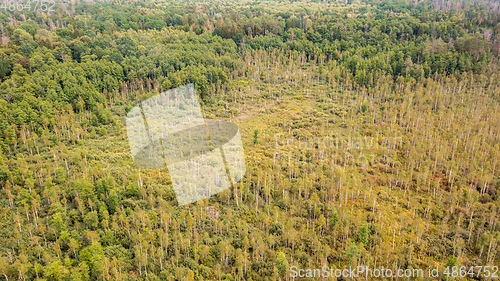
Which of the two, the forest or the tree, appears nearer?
the tree

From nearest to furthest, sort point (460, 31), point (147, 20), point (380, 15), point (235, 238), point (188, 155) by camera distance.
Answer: point (235, 238) → point (188, 155) → point (460, 31) → point (147, 20) → point (380, 15)

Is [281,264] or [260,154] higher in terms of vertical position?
[260,154]

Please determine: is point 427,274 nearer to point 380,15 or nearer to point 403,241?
point 403,241

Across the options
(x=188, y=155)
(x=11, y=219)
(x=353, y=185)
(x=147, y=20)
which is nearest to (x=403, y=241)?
(x=353, y=185)

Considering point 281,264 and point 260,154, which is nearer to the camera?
point 281,264

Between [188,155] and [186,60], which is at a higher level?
[186,60]

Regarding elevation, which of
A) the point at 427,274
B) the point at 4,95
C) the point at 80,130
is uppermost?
the point at 4,95

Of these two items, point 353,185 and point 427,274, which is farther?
point 353,185

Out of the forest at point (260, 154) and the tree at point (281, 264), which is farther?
the forest at point (260, 154)
